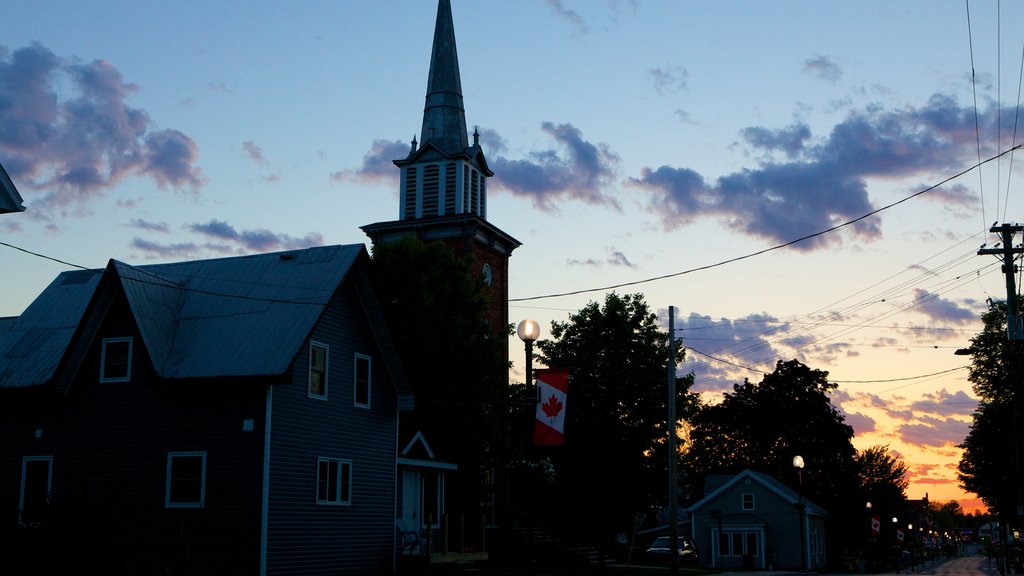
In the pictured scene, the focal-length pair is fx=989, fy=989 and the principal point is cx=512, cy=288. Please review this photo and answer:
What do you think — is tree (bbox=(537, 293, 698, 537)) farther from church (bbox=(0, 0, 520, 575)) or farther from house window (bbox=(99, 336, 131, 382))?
house window (bbox=(99, 336, 131, 382))

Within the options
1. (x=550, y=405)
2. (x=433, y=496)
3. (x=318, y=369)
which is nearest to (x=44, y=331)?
(x=318, y=369)

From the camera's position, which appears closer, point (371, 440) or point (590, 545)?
point (371, 440)

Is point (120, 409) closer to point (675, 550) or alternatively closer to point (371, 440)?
point (371, 440)

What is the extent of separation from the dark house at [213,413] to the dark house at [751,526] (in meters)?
39.9

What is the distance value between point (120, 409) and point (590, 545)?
19.2m

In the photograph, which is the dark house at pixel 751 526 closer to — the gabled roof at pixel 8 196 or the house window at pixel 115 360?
the house window at pixel 115 360

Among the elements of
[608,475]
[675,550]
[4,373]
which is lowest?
[675,550]

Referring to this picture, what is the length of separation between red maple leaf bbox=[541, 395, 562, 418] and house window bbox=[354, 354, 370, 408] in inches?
571

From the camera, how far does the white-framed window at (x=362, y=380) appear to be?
31741mm

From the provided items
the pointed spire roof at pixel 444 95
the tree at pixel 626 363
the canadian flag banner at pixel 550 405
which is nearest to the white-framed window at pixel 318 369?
the canadian flag banner at pixel 550 405

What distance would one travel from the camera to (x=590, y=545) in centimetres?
3925

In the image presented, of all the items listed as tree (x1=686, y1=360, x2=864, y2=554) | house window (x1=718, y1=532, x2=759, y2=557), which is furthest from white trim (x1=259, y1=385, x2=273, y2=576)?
tree (x1=686, y1=360, x2=864, y2=554)

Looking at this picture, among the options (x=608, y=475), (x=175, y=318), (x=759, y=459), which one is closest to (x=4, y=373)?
(x=175, y=318)

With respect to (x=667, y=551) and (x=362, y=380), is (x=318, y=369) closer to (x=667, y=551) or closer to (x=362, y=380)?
(x=362, y=380)
